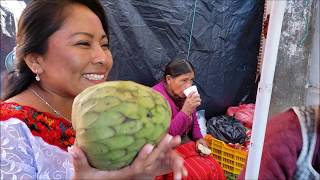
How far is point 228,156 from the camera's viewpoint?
3.37m

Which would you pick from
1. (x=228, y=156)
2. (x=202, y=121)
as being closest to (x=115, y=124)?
(x=228, y=156)

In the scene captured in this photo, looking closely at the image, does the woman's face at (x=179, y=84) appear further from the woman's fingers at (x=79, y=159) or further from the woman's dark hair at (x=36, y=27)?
the woman's fingers at (x=79, y=159)

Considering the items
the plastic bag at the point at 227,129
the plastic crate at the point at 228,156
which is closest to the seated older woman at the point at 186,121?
the plastic crate at the point at 228,156

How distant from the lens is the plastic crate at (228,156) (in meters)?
3.29

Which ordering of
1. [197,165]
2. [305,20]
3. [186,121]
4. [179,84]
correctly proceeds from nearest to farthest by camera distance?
[305,20]
[197,165]
[186,121]
[179,84]

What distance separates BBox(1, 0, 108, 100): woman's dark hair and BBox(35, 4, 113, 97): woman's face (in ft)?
0.08

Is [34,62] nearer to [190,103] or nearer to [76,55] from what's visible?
[76,55]

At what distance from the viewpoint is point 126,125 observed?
103cm

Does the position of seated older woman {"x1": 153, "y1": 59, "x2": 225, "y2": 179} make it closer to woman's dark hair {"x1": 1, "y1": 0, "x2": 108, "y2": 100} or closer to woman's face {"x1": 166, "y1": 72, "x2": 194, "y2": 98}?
woman's face {"x1": 166, "y1": 72, "x2": 194, "y2": 98}

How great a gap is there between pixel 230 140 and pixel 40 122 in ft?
8.18

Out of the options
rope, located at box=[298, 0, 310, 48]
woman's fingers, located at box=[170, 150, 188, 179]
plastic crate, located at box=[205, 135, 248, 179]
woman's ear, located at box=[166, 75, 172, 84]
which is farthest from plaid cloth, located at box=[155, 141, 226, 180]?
woman's fingers, located at box=[170, 150, 188, 179]

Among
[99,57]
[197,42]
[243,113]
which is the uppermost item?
[99,57]

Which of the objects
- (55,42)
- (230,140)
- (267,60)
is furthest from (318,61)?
(230,140)

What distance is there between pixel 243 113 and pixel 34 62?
2.94 meters
